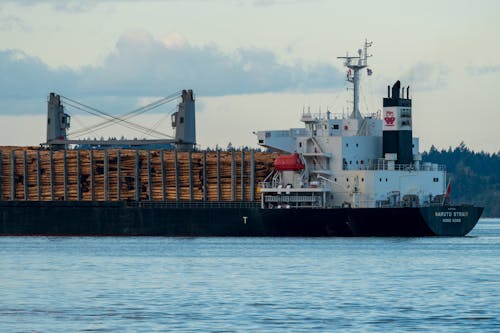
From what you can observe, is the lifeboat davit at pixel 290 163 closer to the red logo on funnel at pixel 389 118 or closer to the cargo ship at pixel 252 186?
the cargo ship at pixel 252 186

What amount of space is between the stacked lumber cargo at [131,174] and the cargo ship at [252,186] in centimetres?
7

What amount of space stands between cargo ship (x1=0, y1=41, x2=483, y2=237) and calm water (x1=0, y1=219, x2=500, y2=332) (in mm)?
6455

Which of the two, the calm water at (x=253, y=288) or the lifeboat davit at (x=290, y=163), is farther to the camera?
the lifeboat davit at (x=290, y=163)

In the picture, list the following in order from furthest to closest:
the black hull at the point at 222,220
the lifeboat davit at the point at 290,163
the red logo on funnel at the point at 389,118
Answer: the lifeboat davit at the point at 290,163 → the red logo on funnel at the point at 389,118 → the black hull at the point at 222,220

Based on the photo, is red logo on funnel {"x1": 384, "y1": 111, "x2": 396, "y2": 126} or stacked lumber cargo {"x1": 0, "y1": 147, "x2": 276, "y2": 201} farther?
stacked lumber cargo {"x1": 0, "y1": 147, "x2": 276, "y2": 201}

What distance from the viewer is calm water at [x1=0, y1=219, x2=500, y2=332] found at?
44.7 m

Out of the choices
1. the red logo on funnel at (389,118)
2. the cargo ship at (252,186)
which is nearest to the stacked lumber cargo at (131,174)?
the cargo ship at (252,186)

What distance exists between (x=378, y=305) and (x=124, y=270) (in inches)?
682

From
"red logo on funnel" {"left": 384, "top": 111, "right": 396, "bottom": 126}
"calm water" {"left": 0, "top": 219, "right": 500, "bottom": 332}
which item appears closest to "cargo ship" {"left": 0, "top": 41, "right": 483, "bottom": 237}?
"red logo on funnel" {"left": 384, "top": 111, "right": 396, "bottom": 126}

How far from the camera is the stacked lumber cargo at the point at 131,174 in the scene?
95438mm

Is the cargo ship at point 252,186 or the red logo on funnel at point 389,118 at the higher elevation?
the red logo on funnel at point 389,118

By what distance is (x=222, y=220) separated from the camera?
9156 centimetres

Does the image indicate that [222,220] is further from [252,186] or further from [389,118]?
[389,118]

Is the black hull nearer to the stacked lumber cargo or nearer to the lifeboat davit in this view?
the stacked lumber cargo
